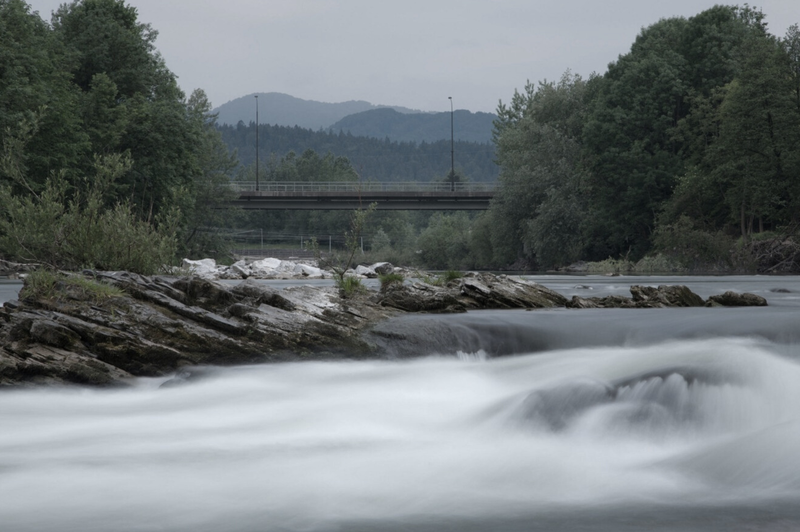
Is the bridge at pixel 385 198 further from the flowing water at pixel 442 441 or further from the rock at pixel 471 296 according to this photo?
the flowing water at pixel 442 441

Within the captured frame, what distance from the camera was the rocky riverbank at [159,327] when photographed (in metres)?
10.2

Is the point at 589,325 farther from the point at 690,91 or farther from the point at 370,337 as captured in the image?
the point at 690,91

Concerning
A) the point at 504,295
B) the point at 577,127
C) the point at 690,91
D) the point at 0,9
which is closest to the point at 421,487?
the point at 504,295

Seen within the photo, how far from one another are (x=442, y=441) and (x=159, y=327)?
4514 millimetres

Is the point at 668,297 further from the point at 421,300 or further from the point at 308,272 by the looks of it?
the point at 308,272

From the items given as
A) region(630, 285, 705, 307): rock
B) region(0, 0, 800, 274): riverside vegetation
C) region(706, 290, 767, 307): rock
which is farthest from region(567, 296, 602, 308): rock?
region(0, 0, 800, 274): riverside vegetation

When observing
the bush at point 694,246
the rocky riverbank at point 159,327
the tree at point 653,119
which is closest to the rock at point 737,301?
the rocky riverbank at point 159,327

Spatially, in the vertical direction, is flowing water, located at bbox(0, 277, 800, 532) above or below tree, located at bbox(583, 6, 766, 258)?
below

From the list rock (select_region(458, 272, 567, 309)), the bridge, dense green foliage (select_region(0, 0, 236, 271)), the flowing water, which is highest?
dense green foliage (select_region(0, 0, 236, 271))

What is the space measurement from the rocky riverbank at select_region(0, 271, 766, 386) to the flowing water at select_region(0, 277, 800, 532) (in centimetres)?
33

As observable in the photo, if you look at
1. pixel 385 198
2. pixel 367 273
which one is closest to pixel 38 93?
pixel 367 273

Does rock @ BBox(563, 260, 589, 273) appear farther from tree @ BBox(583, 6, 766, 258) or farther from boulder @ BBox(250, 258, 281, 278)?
boulder @ BBox(250, 258, 281, 278)

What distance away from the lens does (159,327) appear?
11008 millimetres

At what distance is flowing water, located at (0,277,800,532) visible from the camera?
249 inches
